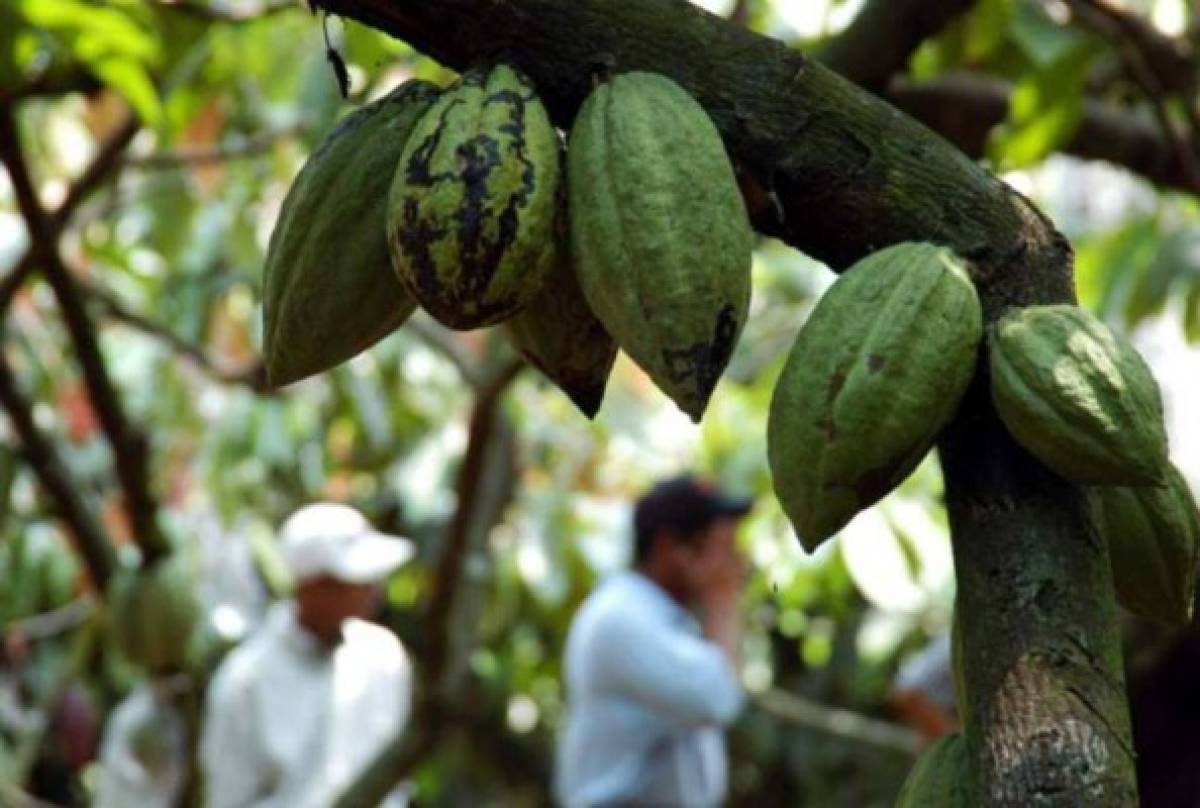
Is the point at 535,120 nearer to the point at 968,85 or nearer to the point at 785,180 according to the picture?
the point at 785,180

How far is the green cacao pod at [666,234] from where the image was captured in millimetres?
839

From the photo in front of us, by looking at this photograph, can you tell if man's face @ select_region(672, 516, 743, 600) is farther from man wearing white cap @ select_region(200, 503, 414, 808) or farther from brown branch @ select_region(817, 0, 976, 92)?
brown branch @ select_region(817, 0, 976, 92)

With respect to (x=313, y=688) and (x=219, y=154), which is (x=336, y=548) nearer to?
(x=313, y=688)

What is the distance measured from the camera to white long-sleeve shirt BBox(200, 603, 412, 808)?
3.66 metres

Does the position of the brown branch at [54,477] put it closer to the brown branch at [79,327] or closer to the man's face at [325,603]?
the brown branch at [79,327]

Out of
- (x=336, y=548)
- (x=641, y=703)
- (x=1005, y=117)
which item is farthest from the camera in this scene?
(x=336, y=548)

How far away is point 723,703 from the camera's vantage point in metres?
3.79

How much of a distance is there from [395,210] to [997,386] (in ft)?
0.81

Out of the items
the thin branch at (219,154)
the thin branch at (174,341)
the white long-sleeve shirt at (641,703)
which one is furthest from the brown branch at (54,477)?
the white long-sleeve shirt at (641,703)

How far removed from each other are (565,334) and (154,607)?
1.76 meters

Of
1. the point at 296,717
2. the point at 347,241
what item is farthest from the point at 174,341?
the point at 347,241

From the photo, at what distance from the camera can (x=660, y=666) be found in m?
3.75

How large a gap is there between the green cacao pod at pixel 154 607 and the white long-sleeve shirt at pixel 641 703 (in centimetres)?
123

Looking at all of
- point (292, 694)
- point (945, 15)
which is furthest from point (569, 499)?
point (945, 15)
